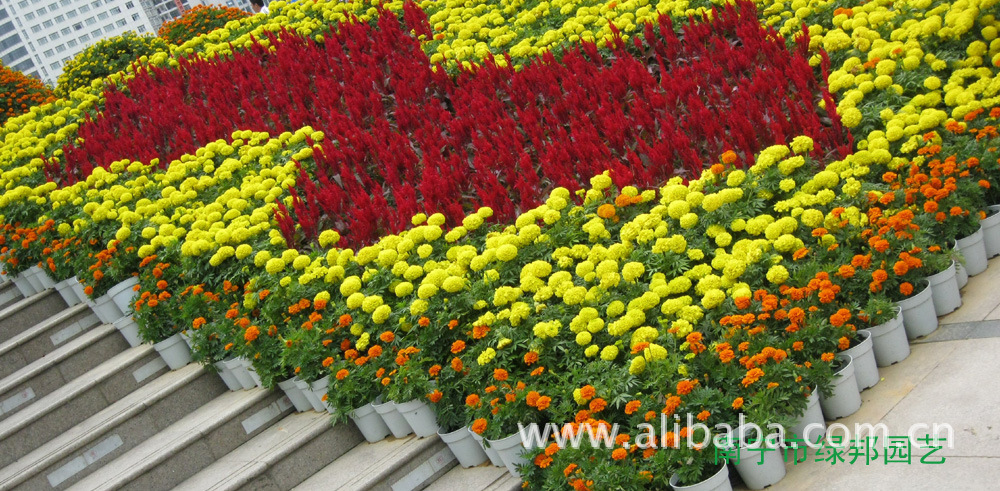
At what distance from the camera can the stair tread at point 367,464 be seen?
364cm

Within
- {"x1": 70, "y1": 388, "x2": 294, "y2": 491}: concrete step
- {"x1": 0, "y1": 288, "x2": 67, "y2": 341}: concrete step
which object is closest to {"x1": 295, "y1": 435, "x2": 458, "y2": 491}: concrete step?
{"x1": 70, "y1": 388, "x2": 294, "y2": 491}: concrete step

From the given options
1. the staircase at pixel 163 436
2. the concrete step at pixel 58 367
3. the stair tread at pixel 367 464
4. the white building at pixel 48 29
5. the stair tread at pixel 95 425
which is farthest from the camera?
the white building at pixel 48 29

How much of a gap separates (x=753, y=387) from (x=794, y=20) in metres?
3.45

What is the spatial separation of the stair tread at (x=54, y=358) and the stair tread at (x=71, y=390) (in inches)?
5.9

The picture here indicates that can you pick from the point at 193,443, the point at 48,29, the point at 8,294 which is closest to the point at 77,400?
the point at 193,443

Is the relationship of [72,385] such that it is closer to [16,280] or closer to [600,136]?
[16,280]

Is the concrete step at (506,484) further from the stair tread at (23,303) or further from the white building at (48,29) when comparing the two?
Result: the white building at (48,29)

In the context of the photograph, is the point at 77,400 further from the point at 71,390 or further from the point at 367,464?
the point at 367,464

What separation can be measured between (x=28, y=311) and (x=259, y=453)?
8.82ft

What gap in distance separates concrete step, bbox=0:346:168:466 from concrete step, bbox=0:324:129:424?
0.05 metres

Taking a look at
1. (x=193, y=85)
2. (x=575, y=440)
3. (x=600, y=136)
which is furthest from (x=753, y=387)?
(x=193, y=85)

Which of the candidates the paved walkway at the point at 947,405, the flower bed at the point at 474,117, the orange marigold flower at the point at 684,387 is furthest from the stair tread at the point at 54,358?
the paved walkway at the point at 947,405

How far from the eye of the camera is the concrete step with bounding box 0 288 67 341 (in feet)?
17.7

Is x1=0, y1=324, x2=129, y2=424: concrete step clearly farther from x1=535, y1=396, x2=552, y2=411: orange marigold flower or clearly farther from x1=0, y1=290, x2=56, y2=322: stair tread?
x1=535, y1=396, x2=552, y2=411: orange marigold flower
